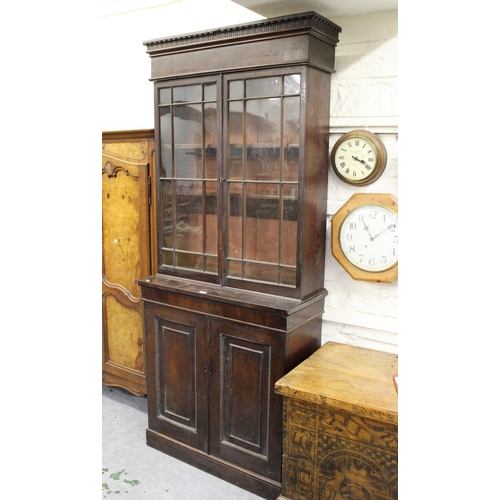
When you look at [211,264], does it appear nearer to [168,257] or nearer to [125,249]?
[168,257]

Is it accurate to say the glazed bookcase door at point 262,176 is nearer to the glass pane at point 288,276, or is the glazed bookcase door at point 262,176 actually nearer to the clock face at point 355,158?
the glass pane at point 288,276

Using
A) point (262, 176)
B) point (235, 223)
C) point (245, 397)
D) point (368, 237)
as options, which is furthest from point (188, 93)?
point (245, 397)

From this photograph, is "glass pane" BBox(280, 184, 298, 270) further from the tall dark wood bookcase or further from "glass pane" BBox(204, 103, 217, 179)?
"glass pane" BBox(204, 103, 217, 179)

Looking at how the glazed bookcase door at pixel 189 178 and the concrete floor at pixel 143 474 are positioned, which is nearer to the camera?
the concrete floor at pixel 143 474

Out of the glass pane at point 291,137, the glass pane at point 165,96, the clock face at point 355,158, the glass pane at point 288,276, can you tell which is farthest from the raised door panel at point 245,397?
the glass pane at point 165,96

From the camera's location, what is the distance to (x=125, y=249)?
124 inches

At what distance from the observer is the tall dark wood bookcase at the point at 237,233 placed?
2238 millimetres

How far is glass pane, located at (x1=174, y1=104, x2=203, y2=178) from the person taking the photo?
257cm

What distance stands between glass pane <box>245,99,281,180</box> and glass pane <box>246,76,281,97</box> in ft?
0.11

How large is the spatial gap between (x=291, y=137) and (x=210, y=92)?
21.3 inches
